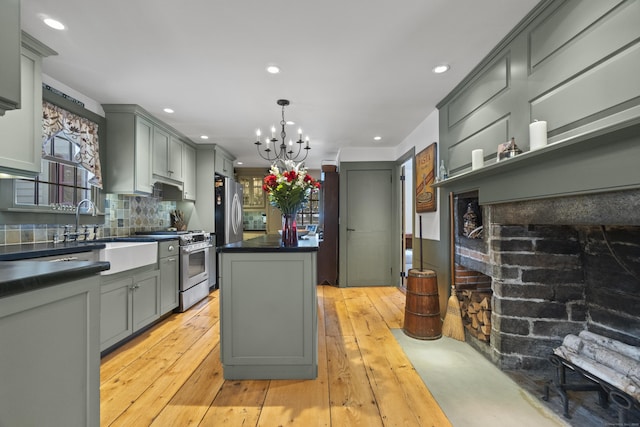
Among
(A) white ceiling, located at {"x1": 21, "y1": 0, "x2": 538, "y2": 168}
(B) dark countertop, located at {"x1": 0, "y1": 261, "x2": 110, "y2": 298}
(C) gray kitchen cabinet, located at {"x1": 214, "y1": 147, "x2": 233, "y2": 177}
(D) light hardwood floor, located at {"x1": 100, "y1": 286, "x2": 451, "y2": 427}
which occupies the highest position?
(A) white ceiling, located at {"x1": 21, "y1": 0, "x2": 538, "y2": 168}

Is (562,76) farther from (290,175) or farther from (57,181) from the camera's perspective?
(57,181)

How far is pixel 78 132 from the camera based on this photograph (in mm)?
2770

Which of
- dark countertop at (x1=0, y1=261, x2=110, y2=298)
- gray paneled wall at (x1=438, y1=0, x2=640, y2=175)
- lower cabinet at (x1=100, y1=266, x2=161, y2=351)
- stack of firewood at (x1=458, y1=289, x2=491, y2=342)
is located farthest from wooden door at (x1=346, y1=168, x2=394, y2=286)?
dark countertop at (x1=0, y1=261, x2=110, y2=298)

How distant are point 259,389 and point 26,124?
236 cm

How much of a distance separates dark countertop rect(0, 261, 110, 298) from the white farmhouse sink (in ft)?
5.04

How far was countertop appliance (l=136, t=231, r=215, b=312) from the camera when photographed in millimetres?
3486

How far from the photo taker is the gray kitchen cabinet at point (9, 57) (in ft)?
3.59

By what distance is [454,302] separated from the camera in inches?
104

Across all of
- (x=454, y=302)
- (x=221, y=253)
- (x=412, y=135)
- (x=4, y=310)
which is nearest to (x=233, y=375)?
(x=221, y=253)

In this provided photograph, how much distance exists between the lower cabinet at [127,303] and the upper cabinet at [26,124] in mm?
958

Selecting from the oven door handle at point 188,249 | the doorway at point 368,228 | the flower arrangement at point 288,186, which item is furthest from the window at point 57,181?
the doorway at point 368,228

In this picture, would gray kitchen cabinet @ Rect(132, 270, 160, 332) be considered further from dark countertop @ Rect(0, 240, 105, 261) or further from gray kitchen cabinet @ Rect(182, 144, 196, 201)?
gray kitchen cabinet @ Rect(182, 144, 196, 201)

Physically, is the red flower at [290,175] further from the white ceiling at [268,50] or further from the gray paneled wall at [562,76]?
the gray paneled wall at [562,76]

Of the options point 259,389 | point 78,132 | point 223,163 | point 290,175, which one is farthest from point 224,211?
point 259,389
